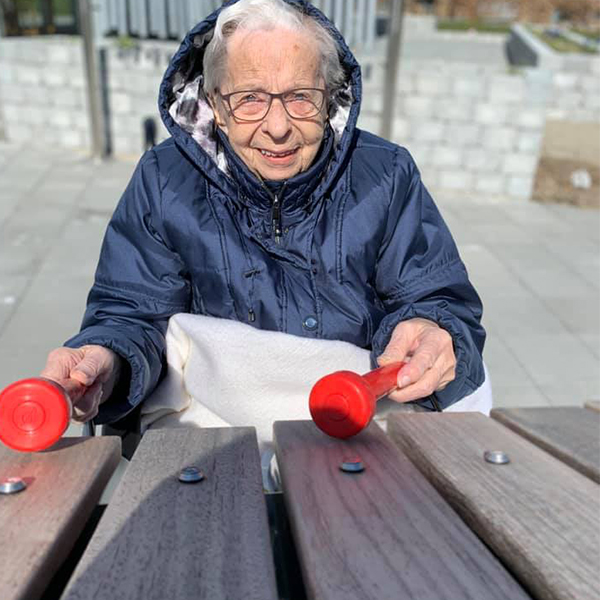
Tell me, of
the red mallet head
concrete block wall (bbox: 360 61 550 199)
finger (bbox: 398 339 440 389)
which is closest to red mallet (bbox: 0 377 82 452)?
the red mallet head

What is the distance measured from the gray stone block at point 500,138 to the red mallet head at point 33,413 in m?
6.21

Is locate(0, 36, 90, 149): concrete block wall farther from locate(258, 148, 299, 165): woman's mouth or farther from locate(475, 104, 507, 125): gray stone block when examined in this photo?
locate(258, 148, 299, 165): woman's mouth

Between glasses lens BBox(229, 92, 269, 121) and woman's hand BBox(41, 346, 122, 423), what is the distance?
60cm

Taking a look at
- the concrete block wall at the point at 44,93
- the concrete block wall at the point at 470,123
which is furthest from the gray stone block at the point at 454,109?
the concrete block wall at the point at 44,93

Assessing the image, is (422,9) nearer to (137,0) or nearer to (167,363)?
(137,0)

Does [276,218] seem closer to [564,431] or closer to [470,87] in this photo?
[564,431]

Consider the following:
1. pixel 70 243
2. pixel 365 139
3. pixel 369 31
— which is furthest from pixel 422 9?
pixel 365 139

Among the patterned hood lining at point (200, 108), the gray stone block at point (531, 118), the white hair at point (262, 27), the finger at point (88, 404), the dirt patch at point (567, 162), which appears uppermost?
the white hair at point (262, 27)

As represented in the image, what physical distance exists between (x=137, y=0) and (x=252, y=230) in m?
6.54

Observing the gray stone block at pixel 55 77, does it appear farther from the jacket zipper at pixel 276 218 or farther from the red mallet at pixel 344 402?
the red mallet at pixel 344 402

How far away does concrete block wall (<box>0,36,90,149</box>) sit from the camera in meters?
7.47

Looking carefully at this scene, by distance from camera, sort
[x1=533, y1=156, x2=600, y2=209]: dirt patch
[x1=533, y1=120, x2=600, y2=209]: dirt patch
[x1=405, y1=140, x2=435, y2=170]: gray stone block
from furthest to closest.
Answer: [x1=533, y1=120, x2=600, y2=209]: dirt patch
[x1=533, y1=156, x2=600, y2=209]: dirt patch
[x1=405, y1=140, x2=435, y2=170]: gray stone block

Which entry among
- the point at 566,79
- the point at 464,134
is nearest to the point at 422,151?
the point at 464,134

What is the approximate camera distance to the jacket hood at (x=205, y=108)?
1.67 meters
